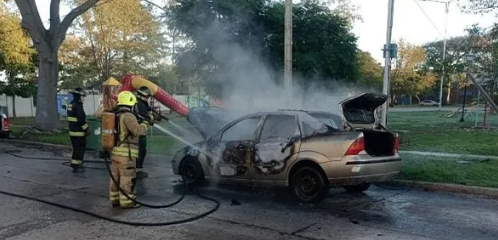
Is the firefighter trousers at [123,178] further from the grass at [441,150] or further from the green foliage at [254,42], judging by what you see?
the green foliage at [254,42]

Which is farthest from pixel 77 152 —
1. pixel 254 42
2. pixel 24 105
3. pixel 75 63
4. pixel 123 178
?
pixel 24 105

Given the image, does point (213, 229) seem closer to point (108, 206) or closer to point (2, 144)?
point (108, 206)

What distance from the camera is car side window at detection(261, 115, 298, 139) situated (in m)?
7.05

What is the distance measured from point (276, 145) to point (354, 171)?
3.98 ft

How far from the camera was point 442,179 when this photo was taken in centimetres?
803

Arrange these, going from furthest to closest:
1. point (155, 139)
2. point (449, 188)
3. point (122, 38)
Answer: point (122, 38) → point (155, 139) → point (449, 188)

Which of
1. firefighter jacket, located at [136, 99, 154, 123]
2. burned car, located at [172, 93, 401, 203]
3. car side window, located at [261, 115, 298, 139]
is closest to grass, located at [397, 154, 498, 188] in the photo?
burned car, located at [172, 93, 401, 203]

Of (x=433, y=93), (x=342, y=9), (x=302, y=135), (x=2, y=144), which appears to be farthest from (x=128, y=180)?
(x=433, y=93)

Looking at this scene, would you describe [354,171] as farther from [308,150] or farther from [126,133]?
[126,133]

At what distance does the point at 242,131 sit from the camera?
7.66 m

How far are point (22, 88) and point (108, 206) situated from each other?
24.5 m

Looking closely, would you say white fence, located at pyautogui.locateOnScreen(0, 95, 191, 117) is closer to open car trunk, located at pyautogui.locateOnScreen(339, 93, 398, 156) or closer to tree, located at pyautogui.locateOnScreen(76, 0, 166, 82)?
tree, located at pyautogui.locateOnScreen(76, 0, 166, 82)

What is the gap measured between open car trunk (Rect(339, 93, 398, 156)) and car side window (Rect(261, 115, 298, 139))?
750 mm

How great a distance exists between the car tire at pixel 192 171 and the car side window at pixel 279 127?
4.68ft
